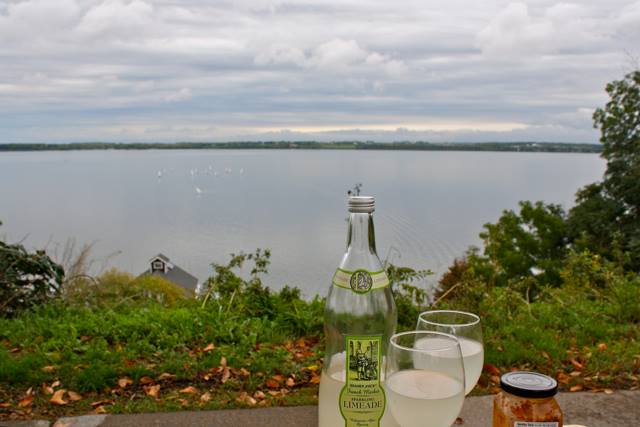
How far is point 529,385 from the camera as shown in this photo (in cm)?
117

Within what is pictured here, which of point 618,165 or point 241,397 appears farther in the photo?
point 618,165

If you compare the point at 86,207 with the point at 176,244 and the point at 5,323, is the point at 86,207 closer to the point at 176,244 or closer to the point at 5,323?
the point at 176,244

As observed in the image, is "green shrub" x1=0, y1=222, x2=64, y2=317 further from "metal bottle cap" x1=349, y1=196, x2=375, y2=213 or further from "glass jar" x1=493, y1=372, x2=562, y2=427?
"glass jar" x1=493, y1=372, x2=562, y2=427

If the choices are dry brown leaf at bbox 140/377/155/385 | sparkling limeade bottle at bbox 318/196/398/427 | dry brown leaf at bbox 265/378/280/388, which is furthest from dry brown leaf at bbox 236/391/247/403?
sparkling limeade bottle at bbox 318/196/398/427

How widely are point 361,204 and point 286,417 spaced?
1.43 metres

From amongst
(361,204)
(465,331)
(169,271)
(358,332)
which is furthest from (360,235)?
(169,271)

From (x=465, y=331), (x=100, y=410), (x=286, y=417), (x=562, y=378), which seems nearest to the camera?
(x=465, y=331)

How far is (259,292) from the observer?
14.9ft

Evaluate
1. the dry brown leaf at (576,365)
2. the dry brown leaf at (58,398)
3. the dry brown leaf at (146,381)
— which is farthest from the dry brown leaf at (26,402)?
the dry brown leaf at (576,365)

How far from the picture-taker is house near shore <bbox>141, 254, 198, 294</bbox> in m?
30.6

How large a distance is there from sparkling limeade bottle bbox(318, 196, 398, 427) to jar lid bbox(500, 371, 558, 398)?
1.19 feet

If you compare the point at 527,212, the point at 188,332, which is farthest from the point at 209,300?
the point at 527,212

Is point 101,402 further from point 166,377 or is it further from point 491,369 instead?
point 491,369

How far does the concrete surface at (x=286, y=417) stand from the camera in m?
2.43
